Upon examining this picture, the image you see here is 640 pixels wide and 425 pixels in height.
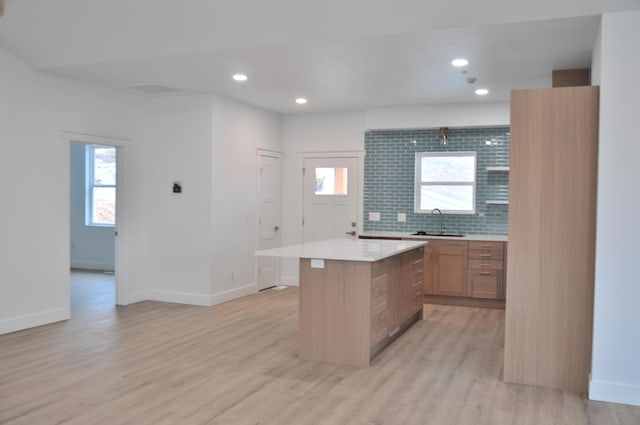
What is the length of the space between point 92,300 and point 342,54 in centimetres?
467

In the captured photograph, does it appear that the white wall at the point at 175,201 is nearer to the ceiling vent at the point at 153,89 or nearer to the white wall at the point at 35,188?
the ceiling vent at the point at 153,89

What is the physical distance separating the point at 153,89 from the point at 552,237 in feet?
16.0

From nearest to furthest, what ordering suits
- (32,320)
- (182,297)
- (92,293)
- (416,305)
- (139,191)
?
(32,320)
(416,305)
(182,297)
(139,191)
(92,293)

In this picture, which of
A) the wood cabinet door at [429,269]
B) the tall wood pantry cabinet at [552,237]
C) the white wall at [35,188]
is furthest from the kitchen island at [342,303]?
the white wall at [35,188]

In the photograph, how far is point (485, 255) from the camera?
7.12 m

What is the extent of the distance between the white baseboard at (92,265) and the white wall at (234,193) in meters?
3.47

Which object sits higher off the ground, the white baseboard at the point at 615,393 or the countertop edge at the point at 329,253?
the countertop edge at the point at 329,253

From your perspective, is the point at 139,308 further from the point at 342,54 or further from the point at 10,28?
the point at 342,54

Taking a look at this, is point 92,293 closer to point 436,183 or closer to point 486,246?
point 436,183

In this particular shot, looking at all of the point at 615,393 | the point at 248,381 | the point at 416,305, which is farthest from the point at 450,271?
the point at 248,381

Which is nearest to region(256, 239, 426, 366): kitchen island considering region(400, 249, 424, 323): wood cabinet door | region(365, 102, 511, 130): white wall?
region(400, 249, 424, 323): wood cabinet door

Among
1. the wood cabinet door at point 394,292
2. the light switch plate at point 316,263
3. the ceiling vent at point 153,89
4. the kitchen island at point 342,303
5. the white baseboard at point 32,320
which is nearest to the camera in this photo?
the kitchen island at point 342,303

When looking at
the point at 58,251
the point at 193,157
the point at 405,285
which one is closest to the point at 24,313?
the point at 58,251

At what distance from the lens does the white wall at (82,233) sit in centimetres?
1004
